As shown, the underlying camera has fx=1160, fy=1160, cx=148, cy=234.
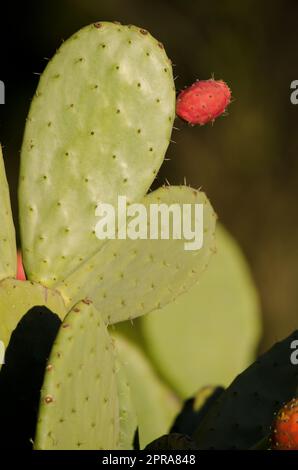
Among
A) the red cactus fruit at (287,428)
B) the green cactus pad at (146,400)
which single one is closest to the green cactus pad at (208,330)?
the green cactus pad at (146,400)

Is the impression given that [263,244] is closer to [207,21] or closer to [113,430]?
[207,21]

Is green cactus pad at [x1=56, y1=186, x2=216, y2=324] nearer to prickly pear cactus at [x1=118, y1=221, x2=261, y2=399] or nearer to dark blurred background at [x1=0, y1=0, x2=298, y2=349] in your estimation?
prickly pear cactus at [x1=118, y1=221, x2=261, y2=399]

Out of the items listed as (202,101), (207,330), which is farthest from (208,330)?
(202,101)

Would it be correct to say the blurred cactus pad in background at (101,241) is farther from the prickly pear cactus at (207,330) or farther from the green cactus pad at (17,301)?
the prickly pear cactus at (207,330)

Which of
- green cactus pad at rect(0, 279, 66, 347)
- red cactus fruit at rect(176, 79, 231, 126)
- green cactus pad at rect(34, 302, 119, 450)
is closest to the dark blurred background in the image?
red cactus fruit at rect(176, 79, 231, 126)

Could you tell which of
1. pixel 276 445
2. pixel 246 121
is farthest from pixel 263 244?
pixel 276 445

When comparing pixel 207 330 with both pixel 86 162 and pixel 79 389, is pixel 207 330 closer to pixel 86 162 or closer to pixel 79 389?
pixel 86 162
